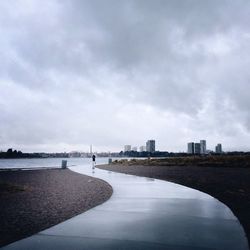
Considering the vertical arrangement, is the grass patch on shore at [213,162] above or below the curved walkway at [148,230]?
above

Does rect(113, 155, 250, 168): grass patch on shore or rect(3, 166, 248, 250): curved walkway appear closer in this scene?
rect(3, 166, 248, 250): curved walkway

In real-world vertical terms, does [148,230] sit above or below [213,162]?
below

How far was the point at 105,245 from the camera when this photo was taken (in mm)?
5027

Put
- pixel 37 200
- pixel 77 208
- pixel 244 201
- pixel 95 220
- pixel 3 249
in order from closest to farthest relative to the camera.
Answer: pixel 3 249 → pixel 95 220 → pixel 77 208 → pixel 244 201 → pixel 37 200

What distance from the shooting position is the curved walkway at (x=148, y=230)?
16.6ft

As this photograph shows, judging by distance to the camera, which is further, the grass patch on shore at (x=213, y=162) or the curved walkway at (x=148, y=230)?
the grass patch on shore at (x=213, y=162)

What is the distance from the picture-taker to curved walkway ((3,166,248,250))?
505cm

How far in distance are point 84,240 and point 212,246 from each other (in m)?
2.22

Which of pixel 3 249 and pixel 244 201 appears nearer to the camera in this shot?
pixel 3 249

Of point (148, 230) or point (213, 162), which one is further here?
point (213, 162)

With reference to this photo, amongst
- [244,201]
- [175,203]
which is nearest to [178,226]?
[175,203]

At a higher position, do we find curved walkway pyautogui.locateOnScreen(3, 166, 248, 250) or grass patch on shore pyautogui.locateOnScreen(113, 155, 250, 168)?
grass patch on shore pyautogui.locateOnScreen(113, 155, 250, 168)

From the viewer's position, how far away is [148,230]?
6051 mm

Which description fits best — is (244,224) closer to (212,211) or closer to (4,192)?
(212,211)
